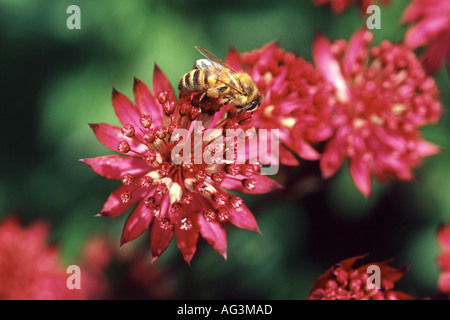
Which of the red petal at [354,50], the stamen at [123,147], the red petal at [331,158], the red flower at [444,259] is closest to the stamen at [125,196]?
the stamen at [123,147]

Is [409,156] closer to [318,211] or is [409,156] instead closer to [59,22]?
[318,211]

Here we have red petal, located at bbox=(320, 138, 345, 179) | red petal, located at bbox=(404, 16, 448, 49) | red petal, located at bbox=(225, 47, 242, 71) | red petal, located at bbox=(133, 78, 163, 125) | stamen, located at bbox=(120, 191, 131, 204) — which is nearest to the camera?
stamen, located at bbox=(120, 191, 131, 204)

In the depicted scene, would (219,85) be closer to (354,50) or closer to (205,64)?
(205,64)

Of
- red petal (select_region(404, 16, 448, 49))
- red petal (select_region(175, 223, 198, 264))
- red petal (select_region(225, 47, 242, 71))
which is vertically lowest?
red petal (select_region(175, 223, 198, 264))

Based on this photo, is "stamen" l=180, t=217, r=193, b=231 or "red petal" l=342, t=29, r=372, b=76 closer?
"stamen" l=180, t=217, r=193, b=231

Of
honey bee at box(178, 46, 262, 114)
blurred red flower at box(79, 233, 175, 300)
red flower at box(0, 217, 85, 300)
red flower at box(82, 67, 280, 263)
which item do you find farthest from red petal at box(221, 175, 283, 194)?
red flower at box(0, 217, 85, 300)

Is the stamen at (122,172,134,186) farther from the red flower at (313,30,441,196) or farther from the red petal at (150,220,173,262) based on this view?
the red flower at (313,30,441,196)

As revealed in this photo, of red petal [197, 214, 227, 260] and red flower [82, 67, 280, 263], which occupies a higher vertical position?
red flower [82, 67, 280, 263]
